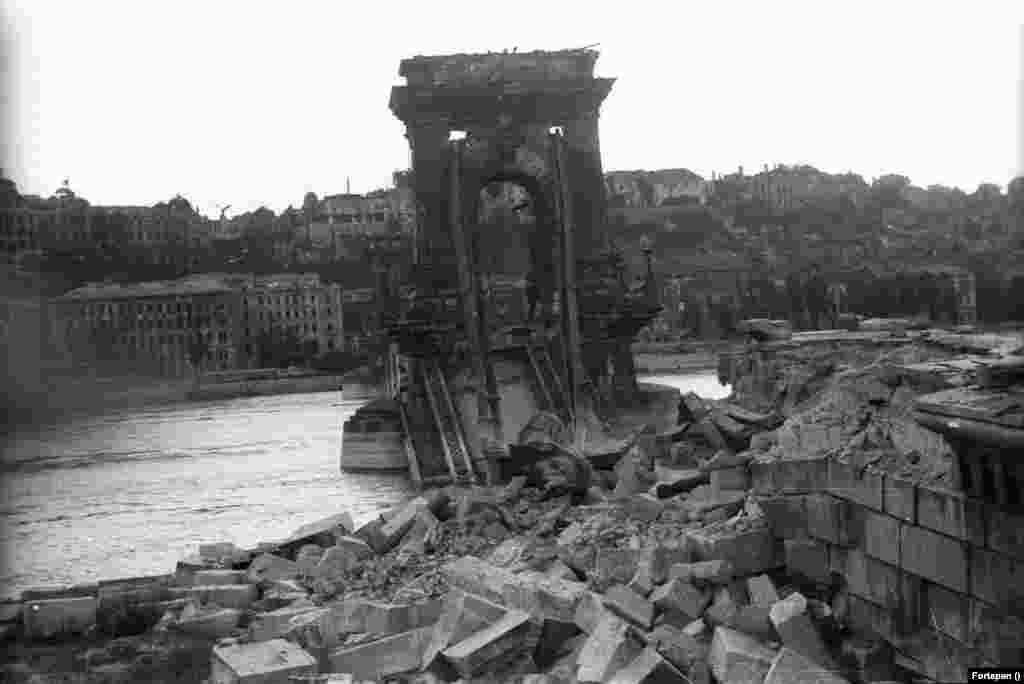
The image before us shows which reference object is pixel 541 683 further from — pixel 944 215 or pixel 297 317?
pixel 944 215

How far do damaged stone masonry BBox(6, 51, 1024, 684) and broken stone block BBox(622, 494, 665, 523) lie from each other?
0.03 m

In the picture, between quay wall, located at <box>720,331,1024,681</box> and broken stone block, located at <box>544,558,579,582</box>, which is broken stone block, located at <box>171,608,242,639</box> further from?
quay wall, located at <box>720,331,1024,681</box>

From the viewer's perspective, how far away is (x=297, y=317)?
3686 inches

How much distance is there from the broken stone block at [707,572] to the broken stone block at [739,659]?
0.73 metres

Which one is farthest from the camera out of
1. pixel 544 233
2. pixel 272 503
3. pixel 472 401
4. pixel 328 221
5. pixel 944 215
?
pixel 944 215

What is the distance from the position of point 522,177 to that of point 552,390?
655cm

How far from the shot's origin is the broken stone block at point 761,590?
831 centimetres

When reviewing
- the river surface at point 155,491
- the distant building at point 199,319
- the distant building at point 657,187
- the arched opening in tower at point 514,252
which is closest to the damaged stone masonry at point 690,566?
the river surface at point 155,491

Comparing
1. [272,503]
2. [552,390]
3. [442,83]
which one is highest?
[442,83]

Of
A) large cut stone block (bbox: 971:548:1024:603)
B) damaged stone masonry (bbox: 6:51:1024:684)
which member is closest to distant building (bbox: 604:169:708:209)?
damaged stone masonry (bbox: 6:51:1024:684)

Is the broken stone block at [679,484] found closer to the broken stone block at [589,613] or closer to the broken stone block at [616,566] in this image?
the broken stone block at [616,566]

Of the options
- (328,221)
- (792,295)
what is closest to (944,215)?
(792,295)

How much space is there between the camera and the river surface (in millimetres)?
21062

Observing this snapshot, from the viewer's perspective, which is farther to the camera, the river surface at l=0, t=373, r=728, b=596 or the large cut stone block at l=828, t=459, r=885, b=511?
the river surface at l=0, t=373, r=728, b=596
